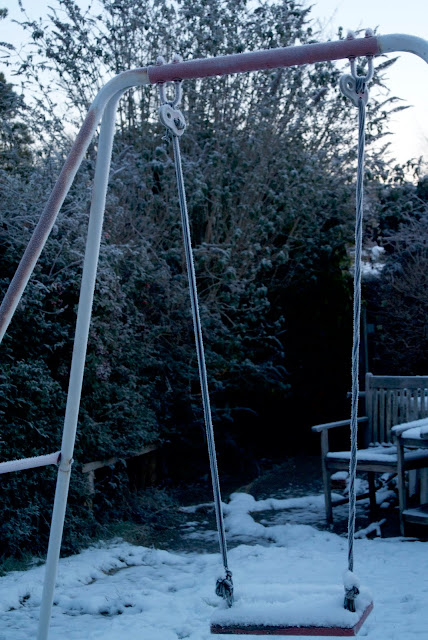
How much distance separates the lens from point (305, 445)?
29.5ft

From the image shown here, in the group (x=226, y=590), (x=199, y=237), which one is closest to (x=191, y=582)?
(x=226, y=590)

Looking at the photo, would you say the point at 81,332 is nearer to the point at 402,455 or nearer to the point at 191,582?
the point at 191,582

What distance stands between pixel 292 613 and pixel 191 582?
2112mm

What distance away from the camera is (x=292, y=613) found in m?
2.15

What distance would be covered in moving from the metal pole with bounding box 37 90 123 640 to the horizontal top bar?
0.74 feet

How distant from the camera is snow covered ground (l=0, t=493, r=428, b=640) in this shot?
343 cm

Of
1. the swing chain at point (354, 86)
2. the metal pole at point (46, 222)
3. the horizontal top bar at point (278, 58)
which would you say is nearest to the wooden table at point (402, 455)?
the swing chain at point (354, 86)

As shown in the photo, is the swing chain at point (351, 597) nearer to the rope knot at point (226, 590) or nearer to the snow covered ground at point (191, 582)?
the rope knot at point (226, 590)

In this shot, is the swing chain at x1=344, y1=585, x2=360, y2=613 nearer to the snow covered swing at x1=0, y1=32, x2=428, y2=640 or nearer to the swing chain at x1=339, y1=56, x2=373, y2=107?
the snow covered swing at x1=0, y1=32, x2=428, y2=640

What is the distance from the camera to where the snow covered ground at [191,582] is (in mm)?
3426

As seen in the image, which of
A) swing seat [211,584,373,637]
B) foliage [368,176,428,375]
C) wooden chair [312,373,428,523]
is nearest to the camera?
swing seat [211,584,373,637]

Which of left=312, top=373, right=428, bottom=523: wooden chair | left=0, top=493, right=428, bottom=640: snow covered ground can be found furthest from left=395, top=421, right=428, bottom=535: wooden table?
left=312, top=373, right=428, bottom=523: wooden chair

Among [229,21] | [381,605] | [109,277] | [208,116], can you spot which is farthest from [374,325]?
[381,605]

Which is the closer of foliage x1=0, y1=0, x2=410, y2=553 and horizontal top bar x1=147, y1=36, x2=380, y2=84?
horizontal top bar x1=147, y1=36, x2=380, y2=84
